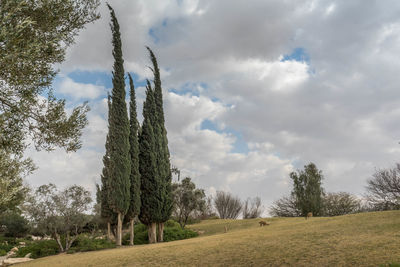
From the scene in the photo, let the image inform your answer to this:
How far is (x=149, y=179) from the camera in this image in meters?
25.1

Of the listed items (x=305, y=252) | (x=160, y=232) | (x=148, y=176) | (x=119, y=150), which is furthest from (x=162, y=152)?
(x=305, y=252)

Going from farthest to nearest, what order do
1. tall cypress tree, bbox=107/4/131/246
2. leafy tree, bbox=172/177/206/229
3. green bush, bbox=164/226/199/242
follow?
leafy tree, bbox=172/177/206/229, green bush, bbox=164/226/199/242, tall cypress tree, bbox=107/4/131/246

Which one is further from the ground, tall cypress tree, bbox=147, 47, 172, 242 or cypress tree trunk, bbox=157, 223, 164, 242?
tall cypress tree, bbox=147, 47, 172, 242

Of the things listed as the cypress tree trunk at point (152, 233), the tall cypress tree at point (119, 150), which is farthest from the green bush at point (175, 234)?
the tall cypress tree at point (119, 150)

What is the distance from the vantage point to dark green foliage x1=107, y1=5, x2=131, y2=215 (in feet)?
70.4

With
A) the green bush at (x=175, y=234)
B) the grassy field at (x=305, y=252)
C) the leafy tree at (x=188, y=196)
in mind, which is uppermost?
the leafy tree at (x=188, y=196)

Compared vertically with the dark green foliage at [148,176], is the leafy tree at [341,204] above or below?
below

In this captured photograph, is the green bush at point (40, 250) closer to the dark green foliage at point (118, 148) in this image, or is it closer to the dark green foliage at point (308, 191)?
the dark green foliage at point (118, 148)

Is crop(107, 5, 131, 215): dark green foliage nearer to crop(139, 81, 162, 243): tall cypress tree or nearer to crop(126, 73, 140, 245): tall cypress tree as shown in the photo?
crop(126, 73, 140, 245): tall cypress tree

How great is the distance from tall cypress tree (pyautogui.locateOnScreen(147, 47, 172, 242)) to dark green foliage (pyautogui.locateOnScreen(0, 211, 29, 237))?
24.1 meters

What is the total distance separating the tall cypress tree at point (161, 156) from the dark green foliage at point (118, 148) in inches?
153

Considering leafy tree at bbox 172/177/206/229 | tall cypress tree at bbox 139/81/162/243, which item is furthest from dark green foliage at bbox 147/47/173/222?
leafy tree at bbox 172/177/206/229

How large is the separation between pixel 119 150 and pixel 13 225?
26.7 metres

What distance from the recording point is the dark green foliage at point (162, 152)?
25.2 meters
